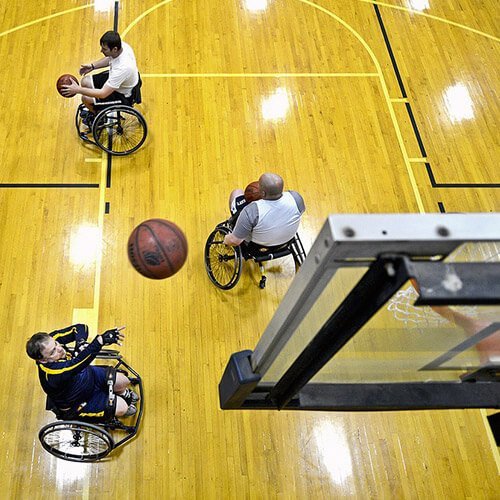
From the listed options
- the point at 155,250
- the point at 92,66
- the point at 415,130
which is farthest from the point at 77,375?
the point at 415,130

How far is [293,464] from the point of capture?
3957mm

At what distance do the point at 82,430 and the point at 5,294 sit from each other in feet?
5.20

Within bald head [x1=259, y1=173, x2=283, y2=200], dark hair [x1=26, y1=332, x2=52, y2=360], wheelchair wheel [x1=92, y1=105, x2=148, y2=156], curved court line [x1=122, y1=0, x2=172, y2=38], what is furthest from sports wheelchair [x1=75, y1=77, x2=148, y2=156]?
dark hair [x1=26, y1=332, x2=52, y2=360]

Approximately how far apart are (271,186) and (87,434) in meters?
2.11

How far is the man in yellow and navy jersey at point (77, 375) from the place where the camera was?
129 inches

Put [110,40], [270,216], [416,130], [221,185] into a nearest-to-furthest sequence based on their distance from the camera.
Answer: [270,216]
[110,40]
[221,185]
[416,130]

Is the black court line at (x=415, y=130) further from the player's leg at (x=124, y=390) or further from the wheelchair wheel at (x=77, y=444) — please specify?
the wheelchair wheel at (x=77, y=444)

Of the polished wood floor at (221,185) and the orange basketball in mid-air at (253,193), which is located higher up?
the orange basketball in mid-air at (253,193)

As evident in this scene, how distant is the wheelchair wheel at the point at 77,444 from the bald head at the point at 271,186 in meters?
1.94

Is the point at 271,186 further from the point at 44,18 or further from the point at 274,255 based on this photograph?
the point at 44,18

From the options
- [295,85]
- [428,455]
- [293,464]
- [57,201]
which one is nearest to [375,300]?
[293,464]

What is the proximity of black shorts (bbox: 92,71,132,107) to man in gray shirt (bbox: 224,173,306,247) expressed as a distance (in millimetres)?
1815

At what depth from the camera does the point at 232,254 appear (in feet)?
15.5

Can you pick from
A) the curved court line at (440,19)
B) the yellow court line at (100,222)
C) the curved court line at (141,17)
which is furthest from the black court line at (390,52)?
the yellow court line at (100,222)
